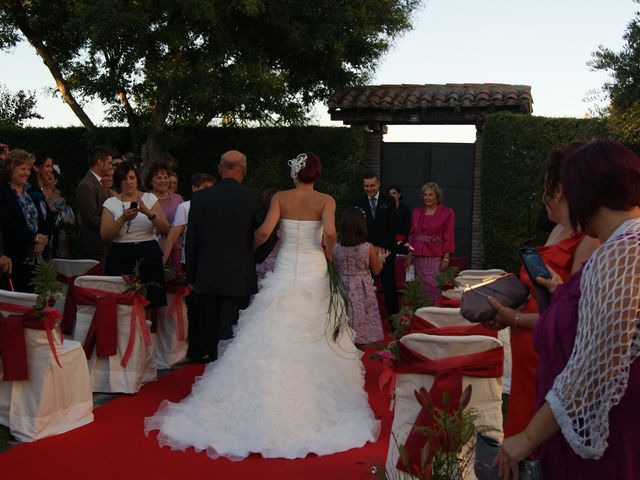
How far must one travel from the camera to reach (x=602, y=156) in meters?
2.16

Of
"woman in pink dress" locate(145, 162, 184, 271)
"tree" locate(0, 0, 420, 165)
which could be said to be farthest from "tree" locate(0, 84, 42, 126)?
"woman in pink dress" locate(145, 162, 184, 271)

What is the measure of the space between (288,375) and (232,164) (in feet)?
6.64

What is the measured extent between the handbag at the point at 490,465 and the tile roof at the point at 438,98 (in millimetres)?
13453

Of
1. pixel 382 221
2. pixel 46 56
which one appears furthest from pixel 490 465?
pixel 46 56

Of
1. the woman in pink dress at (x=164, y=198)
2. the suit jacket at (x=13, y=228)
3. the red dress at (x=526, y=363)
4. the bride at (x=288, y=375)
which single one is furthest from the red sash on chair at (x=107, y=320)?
the red dress at (x=526, y=363)

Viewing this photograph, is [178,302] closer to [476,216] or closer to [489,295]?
[489,295]

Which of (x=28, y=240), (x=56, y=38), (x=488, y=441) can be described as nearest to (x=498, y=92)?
(x=56, y=38)

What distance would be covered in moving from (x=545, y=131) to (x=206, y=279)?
887cm

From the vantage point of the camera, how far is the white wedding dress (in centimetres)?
554

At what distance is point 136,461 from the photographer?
17.0 ft

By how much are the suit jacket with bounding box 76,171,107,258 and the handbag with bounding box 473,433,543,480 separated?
653 cm

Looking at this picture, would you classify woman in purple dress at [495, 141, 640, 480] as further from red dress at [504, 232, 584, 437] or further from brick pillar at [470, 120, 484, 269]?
brick pillar at [470, 120, 484, 269]

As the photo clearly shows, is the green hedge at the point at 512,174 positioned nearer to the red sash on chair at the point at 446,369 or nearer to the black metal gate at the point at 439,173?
the black metal gate at the point at 439,173

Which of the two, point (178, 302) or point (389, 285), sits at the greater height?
point (178, 302)
